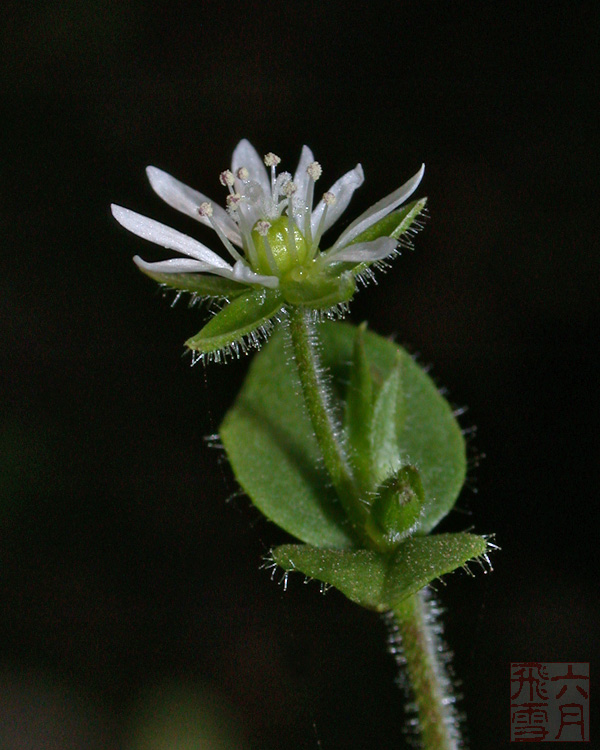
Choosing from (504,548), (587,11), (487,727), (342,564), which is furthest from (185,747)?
(587,11)

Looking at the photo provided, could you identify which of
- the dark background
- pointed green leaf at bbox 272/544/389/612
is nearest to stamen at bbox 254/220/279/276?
pointed green leaf at bbox 272/544/389/612

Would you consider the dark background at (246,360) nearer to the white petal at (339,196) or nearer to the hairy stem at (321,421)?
the hairy stem at (321,421)

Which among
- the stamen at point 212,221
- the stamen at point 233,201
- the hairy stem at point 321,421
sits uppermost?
the stamen at point 233,201

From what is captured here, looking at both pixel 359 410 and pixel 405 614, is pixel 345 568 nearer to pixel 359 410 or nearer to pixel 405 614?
pixel 405 614

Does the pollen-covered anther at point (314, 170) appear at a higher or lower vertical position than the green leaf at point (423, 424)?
higher

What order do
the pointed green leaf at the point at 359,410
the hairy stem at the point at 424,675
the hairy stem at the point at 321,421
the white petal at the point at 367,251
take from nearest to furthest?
1. the white petal at the point at 367,251
2. the hairy stem at the point at 321,421
3. the hairy stem at the point at 424,675
4. the pointed green leaf at the point at 359,410

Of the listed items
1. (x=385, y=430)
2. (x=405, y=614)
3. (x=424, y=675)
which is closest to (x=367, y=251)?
(x=385, y=430)

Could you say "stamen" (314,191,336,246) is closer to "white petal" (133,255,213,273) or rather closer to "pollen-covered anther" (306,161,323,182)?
"pollen-covered anther" (306,161,323,182)

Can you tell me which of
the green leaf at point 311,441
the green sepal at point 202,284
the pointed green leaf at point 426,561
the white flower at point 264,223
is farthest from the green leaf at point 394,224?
the pointed green leaf at point 426,561
